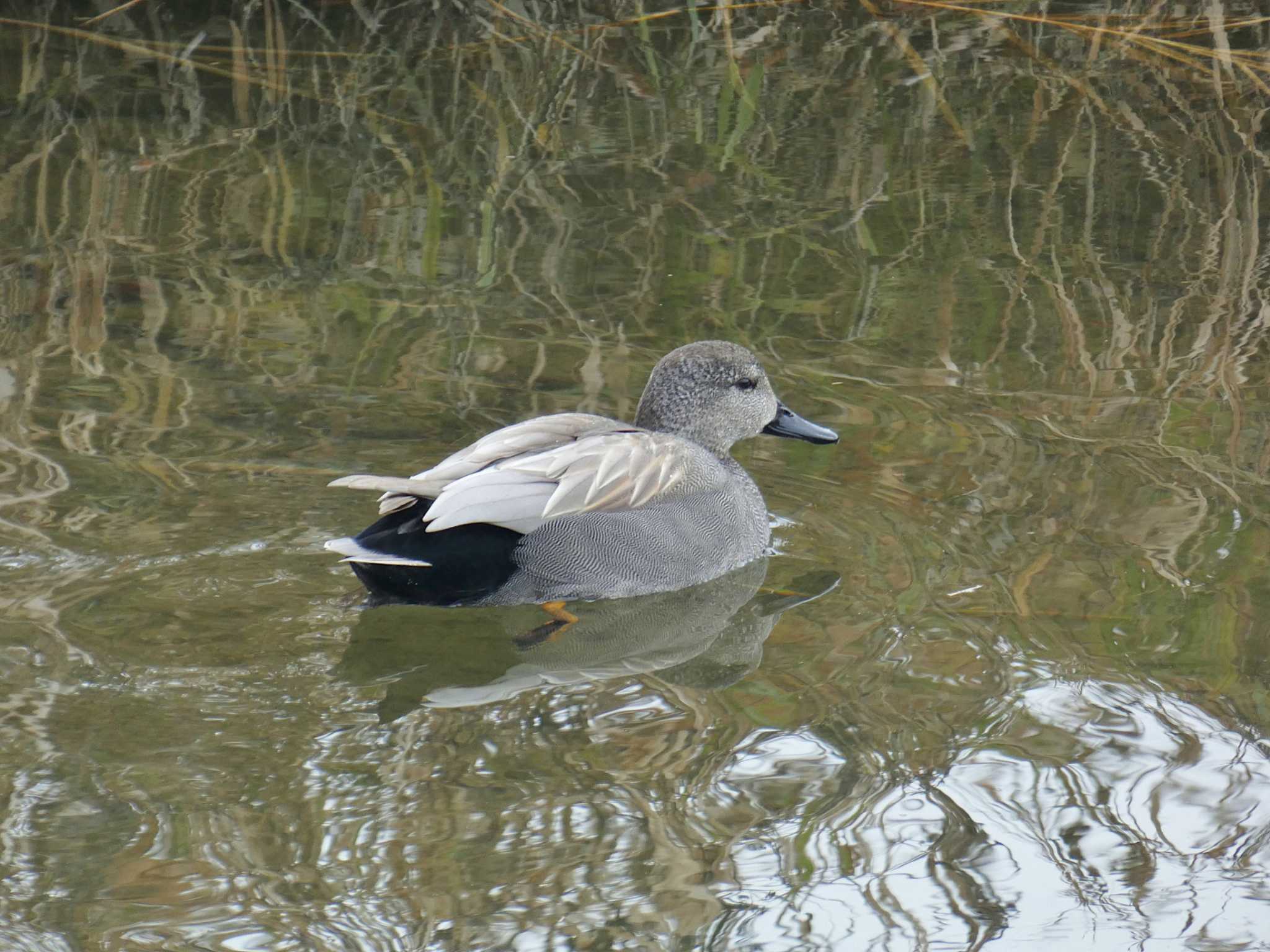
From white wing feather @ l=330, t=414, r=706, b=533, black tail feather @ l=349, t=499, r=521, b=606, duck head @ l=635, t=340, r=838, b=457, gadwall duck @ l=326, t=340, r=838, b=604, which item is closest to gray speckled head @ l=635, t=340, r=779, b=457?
duck head @ l=635, t=340, r=838, b=457

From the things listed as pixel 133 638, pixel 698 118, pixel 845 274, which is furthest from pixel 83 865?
pixel 698 118

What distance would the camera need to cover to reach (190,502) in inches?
203

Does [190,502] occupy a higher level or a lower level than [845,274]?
lower

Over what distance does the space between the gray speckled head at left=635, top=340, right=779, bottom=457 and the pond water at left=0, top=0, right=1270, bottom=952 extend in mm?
298

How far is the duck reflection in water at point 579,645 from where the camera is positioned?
4422 millimetres

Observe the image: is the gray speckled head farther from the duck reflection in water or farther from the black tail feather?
the black tail feather

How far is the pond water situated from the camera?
353 cm

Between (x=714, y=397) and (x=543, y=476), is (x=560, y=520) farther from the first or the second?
(x=714, y=397)

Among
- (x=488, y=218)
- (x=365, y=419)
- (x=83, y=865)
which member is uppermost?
(x=488, y=218)

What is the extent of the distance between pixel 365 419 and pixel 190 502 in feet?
2.68

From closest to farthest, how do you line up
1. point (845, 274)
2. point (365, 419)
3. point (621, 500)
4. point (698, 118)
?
point (621, 500)
point (365, 419)
point (845, 274)
point (698, 118)

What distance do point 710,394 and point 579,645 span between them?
1.18 metres

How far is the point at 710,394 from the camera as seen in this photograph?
220 inches

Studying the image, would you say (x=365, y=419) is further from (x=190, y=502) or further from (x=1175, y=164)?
(x=1175, y=164)
